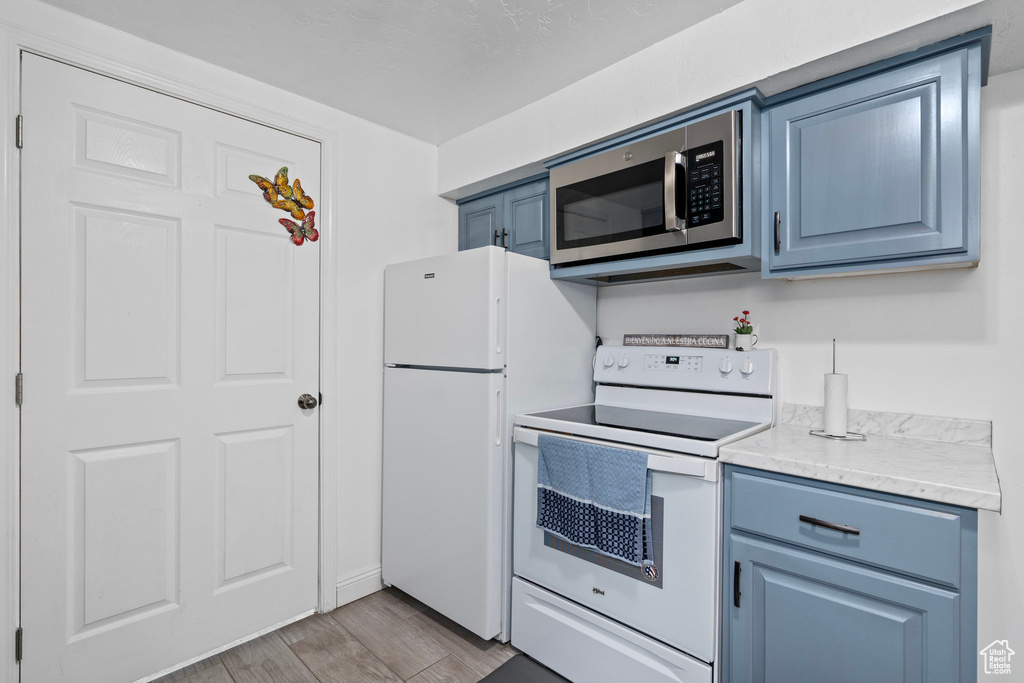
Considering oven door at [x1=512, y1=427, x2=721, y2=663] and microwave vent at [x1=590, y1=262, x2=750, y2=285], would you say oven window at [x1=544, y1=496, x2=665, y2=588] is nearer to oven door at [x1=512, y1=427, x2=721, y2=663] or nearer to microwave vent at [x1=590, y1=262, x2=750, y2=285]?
oven door at [x1=512, y1=427, x2=721, y2=663]

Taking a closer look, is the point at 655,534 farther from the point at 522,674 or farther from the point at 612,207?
the point at 612,207

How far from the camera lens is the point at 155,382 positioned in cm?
188

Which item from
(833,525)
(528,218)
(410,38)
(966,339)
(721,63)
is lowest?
(833,525)

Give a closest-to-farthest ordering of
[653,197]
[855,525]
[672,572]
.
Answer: [855,525] → [672,572] → [653,197]

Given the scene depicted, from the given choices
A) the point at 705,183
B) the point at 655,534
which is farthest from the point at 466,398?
the point at 705,183

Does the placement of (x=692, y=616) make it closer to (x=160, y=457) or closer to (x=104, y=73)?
(x=160, y=457)

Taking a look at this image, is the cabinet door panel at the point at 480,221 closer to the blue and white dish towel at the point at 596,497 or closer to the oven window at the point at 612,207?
the oven window at the point at 612,207

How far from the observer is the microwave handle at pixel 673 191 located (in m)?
1.78

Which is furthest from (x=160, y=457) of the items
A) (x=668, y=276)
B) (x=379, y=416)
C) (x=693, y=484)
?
(x=668, y=276)

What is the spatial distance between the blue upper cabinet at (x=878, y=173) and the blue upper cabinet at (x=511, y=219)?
1.02 metres

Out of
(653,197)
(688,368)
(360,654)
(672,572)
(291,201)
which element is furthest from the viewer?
(291,201)

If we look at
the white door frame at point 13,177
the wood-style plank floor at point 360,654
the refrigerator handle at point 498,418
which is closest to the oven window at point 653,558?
the refrigerator handle at point 498,418

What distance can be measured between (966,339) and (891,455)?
0.51m

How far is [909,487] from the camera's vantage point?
3.89ft
